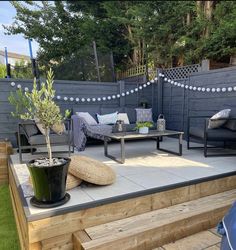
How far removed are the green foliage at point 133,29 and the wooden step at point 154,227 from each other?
4685 mm

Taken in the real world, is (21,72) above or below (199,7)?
below

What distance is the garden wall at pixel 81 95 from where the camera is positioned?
475 centimetres

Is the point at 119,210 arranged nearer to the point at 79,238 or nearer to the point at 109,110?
the point at 79,238

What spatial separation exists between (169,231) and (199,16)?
20.0 feet

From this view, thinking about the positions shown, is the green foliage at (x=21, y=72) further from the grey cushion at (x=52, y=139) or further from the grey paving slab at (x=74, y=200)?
the grey paving slab at (x=74, y=200)

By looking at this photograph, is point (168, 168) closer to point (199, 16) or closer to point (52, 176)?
point (52, 176)

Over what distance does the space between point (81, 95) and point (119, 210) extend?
373 cm

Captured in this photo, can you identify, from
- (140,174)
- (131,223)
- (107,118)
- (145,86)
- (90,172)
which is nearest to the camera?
(131,223)

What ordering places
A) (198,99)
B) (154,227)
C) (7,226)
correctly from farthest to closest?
(198,99), (7,226), (154,227)

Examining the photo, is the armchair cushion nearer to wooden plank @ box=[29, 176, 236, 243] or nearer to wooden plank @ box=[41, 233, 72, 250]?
wooden plank @ box=[29, 176, 236, 243]

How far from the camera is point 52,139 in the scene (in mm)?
3697

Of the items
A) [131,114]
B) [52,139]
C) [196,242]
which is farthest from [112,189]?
[131,114]

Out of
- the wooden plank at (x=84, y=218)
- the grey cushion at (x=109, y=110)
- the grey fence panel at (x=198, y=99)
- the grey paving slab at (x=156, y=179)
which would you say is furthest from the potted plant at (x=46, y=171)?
the grey fence panel at (x=198, y=99)

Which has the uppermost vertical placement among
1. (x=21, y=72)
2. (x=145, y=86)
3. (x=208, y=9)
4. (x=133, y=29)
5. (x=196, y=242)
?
(x=208, y=9)
